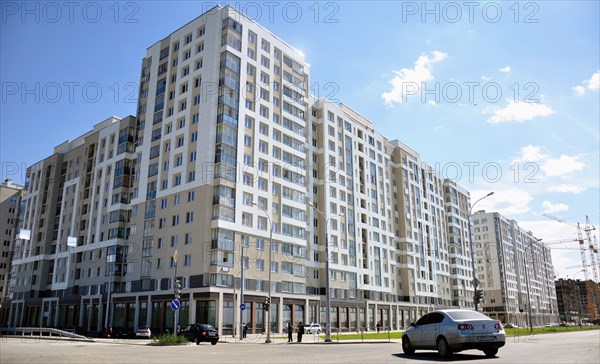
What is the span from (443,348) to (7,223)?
5096 inches

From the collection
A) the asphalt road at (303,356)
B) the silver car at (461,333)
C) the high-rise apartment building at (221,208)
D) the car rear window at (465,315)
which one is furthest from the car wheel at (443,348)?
the high-rise apartment building at (221,208)

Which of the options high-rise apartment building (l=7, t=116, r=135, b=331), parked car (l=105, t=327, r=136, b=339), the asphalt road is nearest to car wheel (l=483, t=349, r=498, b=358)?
the asphalt road

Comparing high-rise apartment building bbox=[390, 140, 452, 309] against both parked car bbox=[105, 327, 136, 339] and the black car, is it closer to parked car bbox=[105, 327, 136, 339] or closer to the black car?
parked car bbox=[105, 327, 136, 339]

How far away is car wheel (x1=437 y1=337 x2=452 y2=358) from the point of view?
15.5 meters

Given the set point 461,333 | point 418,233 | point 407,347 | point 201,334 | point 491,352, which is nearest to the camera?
point 461,333

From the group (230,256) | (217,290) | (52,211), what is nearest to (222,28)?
(230,256)

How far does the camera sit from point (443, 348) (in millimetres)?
15672

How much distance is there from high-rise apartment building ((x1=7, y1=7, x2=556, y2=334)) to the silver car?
2928cm

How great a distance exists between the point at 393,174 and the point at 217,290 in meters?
56.3

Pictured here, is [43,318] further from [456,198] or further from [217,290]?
[456,198]

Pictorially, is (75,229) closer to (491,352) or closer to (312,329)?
(312,329)

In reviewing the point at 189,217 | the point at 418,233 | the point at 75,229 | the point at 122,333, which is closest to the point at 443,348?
the point at 122,333

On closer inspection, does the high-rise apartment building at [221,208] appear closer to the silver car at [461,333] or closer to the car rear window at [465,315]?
the silver car at [461,333]

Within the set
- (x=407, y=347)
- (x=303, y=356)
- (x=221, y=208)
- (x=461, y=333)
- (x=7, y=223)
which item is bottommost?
(x=303, y=356)
